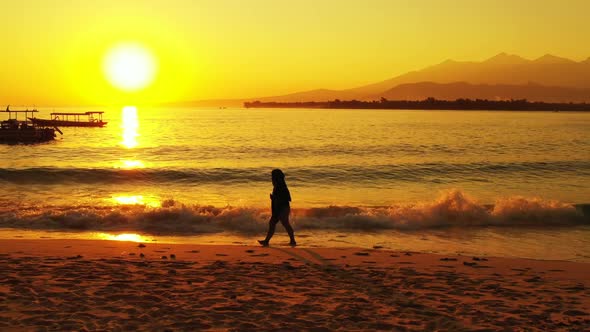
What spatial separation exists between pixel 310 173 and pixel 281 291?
2295 centimetres

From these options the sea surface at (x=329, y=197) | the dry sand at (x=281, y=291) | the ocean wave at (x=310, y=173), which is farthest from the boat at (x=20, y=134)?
the dry sand at (x=281, y=291)

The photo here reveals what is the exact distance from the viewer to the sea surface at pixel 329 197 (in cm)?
1486

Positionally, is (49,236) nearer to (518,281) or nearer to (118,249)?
(118,249)

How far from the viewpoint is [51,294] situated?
7.63 m

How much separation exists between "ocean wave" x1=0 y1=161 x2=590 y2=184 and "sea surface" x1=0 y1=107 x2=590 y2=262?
2.6 inches

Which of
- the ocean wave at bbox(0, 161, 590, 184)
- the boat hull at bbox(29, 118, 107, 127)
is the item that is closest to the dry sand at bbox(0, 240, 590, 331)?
the ocean wave at bbox(0, 161, 590, 184)

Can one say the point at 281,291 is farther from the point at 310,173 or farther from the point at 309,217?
the point at 310,173

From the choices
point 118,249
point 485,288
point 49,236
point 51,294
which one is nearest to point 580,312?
point 485,288

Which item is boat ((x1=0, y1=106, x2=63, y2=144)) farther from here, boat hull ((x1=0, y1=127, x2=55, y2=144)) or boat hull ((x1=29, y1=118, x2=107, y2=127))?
boat hull ((x1=29, y1=118, x2=107, y2=127))

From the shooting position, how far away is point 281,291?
8188mm

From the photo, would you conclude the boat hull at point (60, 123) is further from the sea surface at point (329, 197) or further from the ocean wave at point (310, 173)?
the ocean wave at point (310, 173)

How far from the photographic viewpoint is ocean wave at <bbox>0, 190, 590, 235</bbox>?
627 inches

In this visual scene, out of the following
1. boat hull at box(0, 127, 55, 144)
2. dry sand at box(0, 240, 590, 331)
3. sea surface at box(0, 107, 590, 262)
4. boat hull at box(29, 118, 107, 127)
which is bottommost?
sea surface at box(0, 107, 590, 262)

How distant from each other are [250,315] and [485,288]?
4.06 meters
